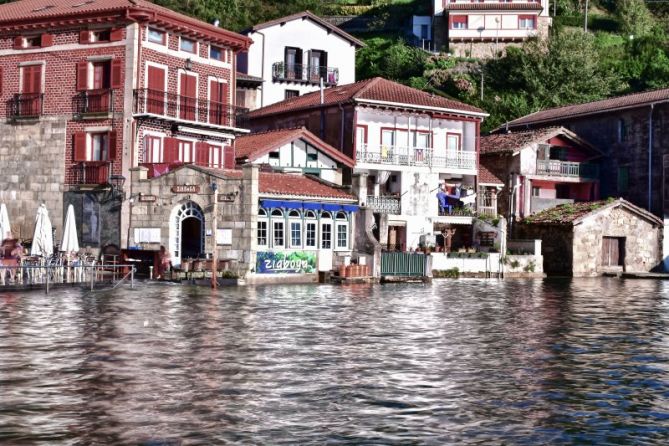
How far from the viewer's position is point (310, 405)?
48.6 ft

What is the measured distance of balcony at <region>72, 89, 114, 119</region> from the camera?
43719mm

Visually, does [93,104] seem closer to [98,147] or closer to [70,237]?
[98,147]

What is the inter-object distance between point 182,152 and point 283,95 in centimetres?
2262

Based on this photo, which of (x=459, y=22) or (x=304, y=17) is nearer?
(x=304, y=17)

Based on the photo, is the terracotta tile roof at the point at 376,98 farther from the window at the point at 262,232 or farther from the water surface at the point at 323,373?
the water surface at the point at 323,373

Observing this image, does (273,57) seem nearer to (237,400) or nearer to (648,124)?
(648,124)

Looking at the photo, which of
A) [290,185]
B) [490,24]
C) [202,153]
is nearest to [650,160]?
[290,185]

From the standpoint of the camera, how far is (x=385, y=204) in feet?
174

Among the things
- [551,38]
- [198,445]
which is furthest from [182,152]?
[551,38]

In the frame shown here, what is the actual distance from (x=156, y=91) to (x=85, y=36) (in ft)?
13.3

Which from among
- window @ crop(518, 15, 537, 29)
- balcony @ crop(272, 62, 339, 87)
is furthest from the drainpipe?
window @ crop(518, 15, 537, 29)

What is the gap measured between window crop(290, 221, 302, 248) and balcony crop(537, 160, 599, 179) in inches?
868

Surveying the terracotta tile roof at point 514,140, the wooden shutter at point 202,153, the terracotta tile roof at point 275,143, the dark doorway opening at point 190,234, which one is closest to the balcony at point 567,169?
the terracotta tile roof at point 514,140

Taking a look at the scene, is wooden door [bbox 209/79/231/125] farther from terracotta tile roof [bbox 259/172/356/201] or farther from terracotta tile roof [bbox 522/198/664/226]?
terracotta tile roof [bbox 522/198/664/226]
